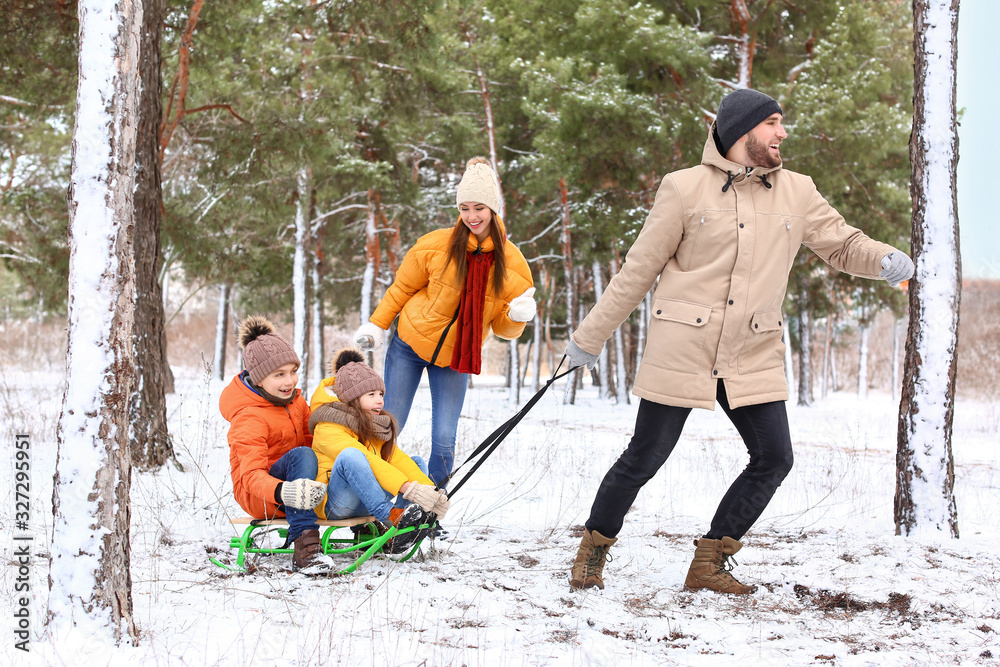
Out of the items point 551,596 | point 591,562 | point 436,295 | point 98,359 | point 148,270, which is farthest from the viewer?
point 148,270

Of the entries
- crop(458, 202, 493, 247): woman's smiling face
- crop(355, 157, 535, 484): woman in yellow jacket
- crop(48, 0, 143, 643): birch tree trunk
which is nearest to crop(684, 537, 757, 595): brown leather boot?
crop(355, 157, 535, 484): woman in yellow jacket

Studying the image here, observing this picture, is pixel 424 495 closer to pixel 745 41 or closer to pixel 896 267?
pixel 896 267

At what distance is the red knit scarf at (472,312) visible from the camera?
401cm

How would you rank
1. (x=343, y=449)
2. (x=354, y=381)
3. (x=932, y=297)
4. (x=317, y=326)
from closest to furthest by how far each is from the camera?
(x=343, y=449)
(x=354, y=381)
(x=932, y=297)
(x=317, y=326)

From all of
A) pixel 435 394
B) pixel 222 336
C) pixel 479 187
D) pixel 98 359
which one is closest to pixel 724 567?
pixel 435 394

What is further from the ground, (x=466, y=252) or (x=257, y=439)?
(x=466, y=252)

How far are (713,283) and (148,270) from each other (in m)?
4.32

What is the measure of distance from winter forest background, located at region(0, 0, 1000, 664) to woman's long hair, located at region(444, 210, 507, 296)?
1.47 m

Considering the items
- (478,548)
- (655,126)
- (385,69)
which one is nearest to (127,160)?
(478,548)

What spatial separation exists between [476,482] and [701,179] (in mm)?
3508

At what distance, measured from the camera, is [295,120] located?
786 cm

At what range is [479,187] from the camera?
154 inches

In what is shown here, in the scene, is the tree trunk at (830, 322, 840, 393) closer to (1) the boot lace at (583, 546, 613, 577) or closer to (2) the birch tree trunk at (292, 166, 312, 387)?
(2) the birch tree trunk at (292, 166, 312, 387)

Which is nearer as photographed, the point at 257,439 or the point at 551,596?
the point at 551,596
